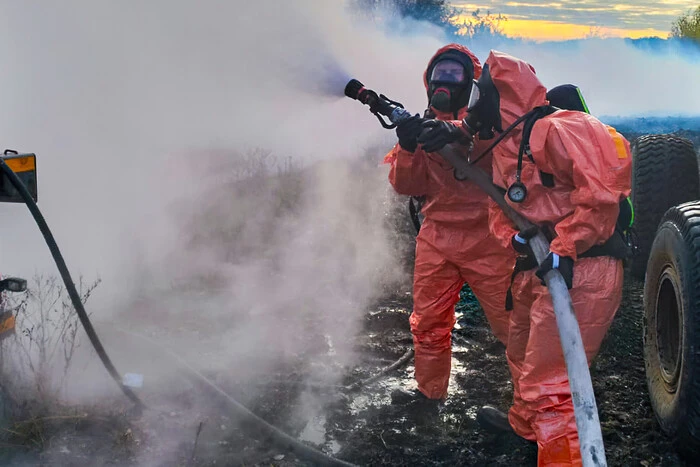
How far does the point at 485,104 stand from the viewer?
10.5 feet

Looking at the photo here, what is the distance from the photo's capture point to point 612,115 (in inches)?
741

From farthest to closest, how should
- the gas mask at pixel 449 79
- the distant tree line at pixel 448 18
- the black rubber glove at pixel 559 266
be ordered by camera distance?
the distant tree line at pixel 448 18, the gas mask at pixel 449 79, the black rubber glove at pixel 559 266

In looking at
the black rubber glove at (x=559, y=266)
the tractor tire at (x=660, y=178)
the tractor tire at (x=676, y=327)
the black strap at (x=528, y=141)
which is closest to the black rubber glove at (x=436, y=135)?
the black strap at (x=528, y=141)

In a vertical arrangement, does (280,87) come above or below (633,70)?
below

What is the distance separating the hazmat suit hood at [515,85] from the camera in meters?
3.11

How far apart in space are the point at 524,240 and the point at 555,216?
7.3 inches

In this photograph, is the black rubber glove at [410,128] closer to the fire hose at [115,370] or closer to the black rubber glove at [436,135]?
the black rubber glove at [436,135]

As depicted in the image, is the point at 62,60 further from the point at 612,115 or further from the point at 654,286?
the point at 612,115

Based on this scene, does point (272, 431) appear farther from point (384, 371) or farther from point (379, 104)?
point (379, 104)

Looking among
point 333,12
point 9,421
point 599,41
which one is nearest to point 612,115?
point 599,41

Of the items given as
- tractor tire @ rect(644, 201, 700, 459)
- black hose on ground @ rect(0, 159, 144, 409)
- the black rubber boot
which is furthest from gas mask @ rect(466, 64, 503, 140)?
black hose on ground @ rect(0, 159, 144, 409)

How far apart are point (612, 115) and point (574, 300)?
17.5 metres

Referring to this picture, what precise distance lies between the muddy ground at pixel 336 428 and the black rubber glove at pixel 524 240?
1135 mm

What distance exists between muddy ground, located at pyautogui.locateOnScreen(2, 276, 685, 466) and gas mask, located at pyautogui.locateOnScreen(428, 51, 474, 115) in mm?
1780
